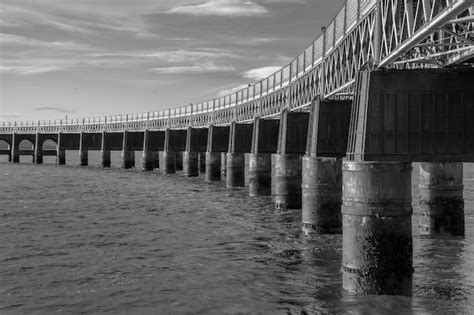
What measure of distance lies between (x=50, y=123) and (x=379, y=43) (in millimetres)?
121688

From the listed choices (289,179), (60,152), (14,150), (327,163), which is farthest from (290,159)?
(14,150)

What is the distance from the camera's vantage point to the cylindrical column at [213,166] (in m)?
64.4

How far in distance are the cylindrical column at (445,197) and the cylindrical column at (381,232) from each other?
30.9 ft

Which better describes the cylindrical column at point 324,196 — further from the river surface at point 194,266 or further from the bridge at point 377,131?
the river surface at point 194,266

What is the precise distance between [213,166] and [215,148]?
2.45m

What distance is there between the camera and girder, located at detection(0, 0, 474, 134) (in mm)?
13688

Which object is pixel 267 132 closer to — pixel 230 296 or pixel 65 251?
pixel 65 251

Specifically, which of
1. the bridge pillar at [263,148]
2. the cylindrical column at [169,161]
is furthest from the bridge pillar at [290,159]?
the cylindrical column at [169,161]

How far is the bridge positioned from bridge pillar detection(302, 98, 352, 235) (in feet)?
0.16

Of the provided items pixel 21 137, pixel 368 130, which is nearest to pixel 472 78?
pixel 368 130

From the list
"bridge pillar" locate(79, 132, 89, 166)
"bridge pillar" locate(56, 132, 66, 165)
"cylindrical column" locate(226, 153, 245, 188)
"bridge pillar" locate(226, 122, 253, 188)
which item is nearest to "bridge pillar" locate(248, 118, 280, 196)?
"bridge pillar" locate(226, 122, 253, 188)

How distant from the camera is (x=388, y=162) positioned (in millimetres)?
16750

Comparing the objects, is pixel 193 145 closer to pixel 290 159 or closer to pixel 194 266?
pixel 290 159

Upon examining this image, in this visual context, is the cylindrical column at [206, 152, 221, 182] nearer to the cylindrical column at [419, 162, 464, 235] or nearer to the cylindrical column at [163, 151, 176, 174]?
the cylindrical column at [163, 151, 176, 174]
